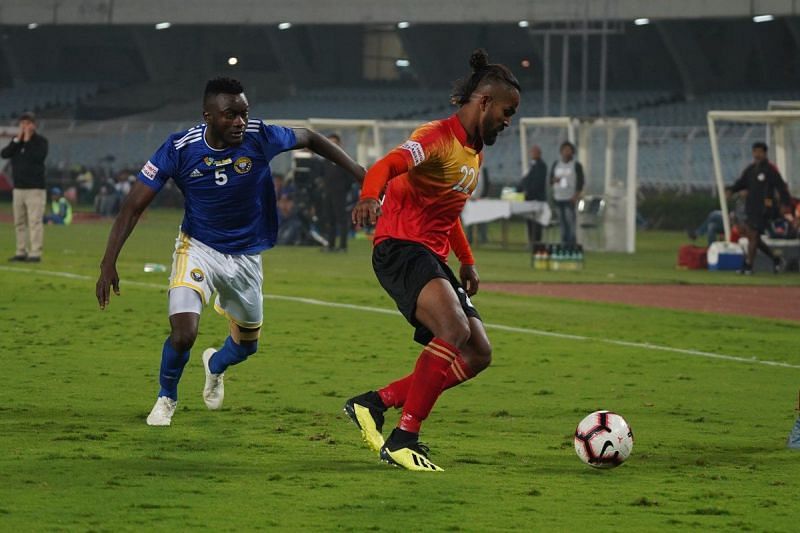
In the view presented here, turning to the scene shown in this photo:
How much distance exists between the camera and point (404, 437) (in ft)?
26.8

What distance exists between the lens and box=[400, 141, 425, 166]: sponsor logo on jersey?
26.7 ft

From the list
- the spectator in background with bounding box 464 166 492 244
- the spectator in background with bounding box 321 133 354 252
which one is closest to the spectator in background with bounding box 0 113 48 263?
the spectator in background with bounding box 321 133 354 252

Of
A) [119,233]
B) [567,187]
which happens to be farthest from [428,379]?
[567,187]

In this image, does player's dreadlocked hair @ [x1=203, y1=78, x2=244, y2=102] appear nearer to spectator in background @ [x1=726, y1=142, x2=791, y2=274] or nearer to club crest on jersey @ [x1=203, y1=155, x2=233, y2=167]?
club crest on jersey @ [x1=203, y1=155, x2=233, y2=167]

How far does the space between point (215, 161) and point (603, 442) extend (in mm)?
2949

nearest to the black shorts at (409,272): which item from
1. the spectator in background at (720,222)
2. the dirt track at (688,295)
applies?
the dirt track at (688,295)

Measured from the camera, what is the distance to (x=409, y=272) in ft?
27.8

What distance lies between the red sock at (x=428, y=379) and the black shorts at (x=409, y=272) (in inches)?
11.1

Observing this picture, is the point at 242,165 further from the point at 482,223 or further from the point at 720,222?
the point at 482,223

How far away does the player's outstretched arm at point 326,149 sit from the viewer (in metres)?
9.57

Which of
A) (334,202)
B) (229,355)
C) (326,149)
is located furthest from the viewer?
(334,202)

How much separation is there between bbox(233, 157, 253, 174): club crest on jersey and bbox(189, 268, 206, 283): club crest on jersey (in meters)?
0.65

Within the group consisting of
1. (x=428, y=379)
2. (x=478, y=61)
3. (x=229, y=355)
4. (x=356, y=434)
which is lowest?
(x=356, y=434)

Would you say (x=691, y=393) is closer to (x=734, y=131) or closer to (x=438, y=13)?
(x=734, y=131)
